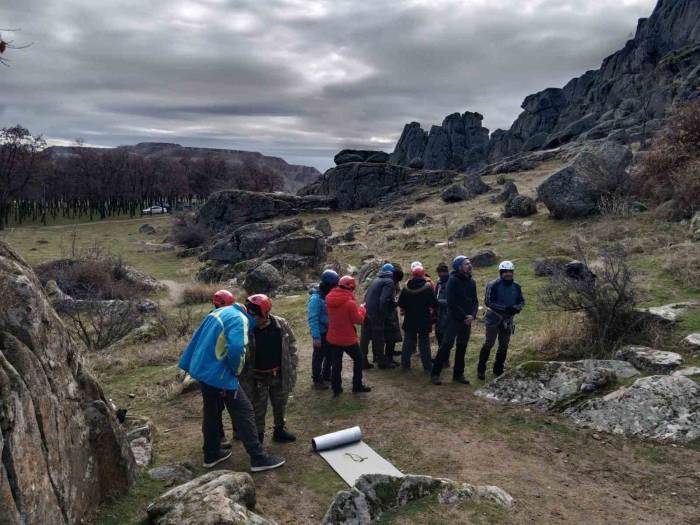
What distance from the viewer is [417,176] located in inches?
2574

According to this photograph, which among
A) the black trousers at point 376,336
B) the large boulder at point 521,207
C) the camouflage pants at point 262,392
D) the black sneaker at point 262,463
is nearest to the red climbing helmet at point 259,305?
the camouflage pants at point 262,392

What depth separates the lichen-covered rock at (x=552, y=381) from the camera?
811cm

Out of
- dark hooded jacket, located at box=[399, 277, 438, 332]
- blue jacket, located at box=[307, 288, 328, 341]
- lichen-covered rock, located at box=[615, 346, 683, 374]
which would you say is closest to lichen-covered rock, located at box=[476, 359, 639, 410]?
lichen-covered rock, located at box=[615, 346, 683, 374]

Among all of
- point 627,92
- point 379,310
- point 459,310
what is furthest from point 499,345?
point 627,92

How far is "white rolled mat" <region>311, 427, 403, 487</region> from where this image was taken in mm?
6566

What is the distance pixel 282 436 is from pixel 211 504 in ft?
9.85

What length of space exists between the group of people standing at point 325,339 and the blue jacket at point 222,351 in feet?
0.04

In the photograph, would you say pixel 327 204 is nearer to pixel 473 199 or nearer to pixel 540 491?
pixel 473 199

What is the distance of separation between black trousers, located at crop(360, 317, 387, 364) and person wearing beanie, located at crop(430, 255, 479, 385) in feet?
4.73

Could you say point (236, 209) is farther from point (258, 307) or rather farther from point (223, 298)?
point (258, 307)

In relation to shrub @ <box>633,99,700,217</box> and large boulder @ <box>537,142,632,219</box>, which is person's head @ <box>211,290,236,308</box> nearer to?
shrub @ <box>633,99,700,217</box>

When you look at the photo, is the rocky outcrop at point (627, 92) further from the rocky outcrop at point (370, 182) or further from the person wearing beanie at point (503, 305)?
the person wearing beanie at point (503, 305)

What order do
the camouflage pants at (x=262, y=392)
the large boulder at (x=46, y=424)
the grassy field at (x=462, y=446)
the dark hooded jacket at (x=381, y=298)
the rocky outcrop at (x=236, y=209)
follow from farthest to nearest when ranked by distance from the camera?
the rocky outcrop at (x=236, y=209) → the dark hooded jacket at (x=381, y=298) → the camouflage pants at (x=262, y=392) → the grassy field at (x=462, y=446) → the large boulder at (x=46, y=424)

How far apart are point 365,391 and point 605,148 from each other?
2270 centimetres
